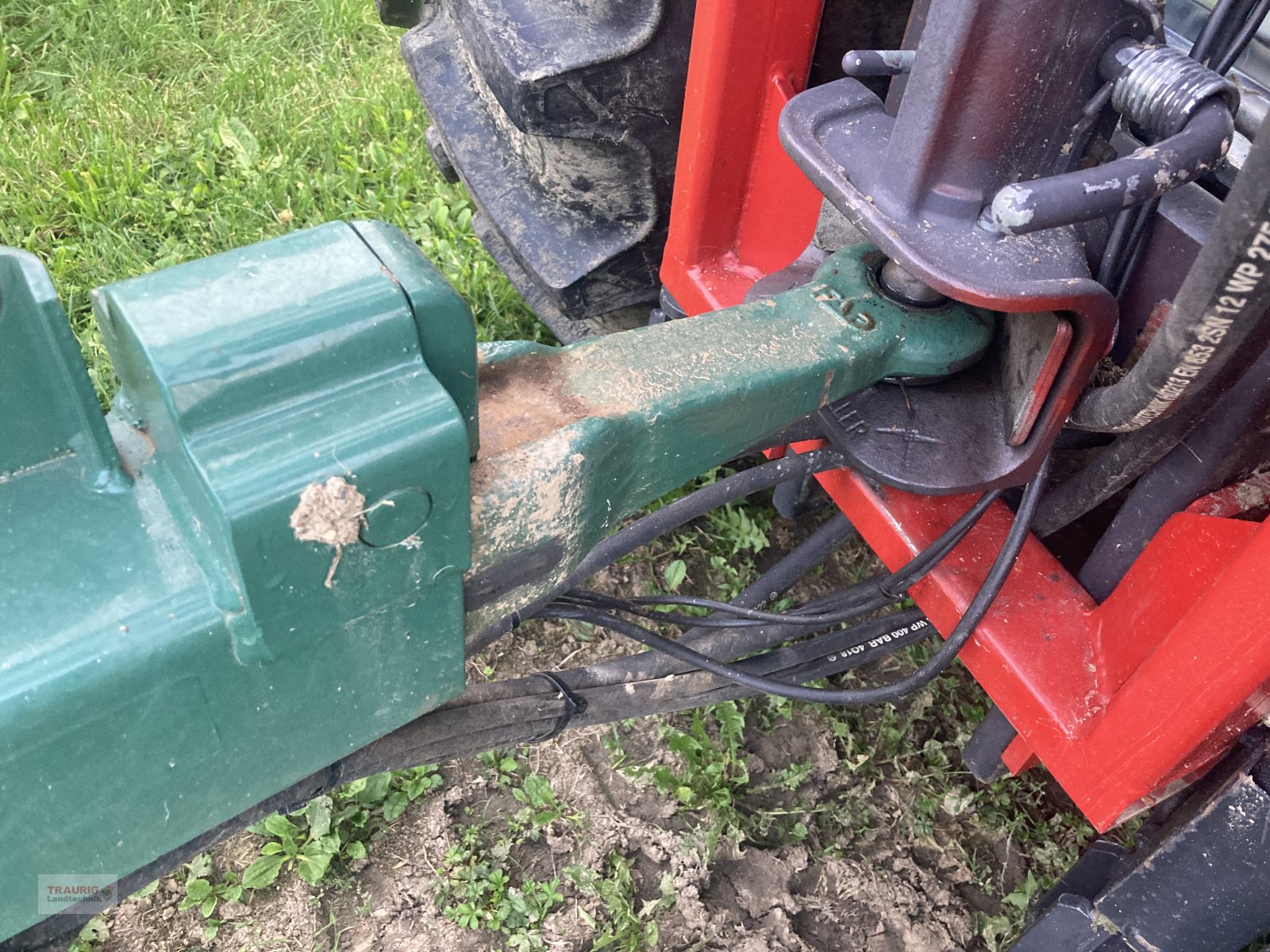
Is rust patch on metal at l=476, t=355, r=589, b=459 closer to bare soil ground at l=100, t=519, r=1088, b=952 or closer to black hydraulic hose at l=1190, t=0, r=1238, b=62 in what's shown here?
black hydraulic hose at l=1190, t=0, r=1238, b=62

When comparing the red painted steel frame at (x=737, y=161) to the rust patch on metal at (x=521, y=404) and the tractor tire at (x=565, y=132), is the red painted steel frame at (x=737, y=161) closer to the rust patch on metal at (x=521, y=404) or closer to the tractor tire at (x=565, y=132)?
the tractor tire at (x=565, y=132)

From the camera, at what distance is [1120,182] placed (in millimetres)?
782

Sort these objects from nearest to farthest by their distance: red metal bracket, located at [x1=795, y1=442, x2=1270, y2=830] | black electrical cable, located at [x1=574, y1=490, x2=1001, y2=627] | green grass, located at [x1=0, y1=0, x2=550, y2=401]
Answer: red metal bracket, located at [x1=795, y1=442, x2=1270, y2=830], black electrical cable, located at [x1=574, y1=490, x2=1001, y2=627], green grass, located at [x1=0, y1=0, x2=550, y2=401]

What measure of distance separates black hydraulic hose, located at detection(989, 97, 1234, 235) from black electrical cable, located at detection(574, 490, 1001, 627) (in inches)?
17.2

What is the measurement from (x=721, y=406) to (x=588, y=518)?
0.50ft

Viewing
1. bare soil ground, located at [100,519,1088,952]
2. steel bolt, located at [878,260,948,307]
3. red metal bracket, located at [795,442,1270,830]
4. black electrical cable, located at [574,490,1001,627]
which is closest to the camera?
red metal bracket, located at [795,442,1270,830]

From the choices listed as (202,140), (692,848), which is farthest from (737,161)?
(202,140)

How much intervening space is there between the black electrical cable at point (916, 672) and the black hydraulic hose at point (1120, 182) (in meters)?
0.38

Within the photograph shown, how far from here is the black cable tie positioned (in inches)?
48.0

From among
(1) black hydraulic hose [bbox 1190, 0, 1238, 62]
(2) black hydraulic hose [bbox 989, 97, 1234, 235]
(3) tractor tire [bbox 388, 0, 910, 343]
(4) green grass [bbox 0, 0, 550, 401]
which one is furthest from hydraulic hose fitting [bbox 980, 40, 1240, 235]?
(4) green grass [bbox 0, 0, 550, 401]

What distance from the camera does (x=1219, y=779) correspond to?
109 cm

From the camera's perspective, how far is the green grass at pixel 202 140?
240cm

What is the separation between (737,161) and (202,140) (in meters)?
1.81

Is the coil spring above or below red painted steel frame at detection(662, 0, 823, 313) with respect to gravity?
above
